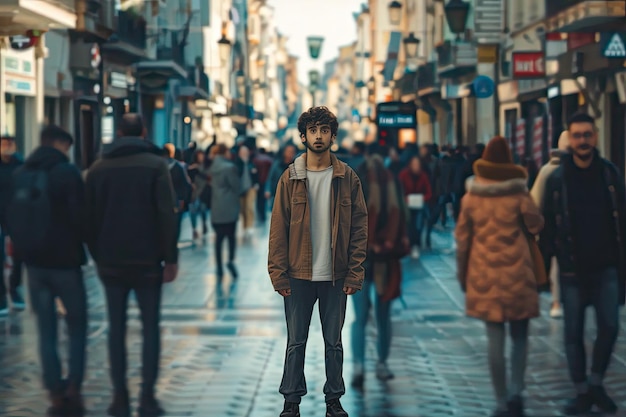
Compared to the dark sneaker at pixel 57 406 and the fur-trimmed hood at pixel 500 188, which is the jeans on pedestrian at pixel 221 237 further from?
the fur-trimmed hood at pixel 500 188

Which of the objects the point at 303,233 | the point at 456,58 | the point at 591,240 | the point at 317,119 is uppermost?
the point at 456,58

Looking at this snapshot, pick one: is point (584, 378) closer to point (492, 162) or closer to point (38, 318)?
point (492, 162)

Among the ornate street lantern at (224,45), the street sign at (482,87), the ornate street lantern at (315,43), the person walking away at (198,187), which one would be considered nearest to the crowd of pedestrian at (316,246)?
the person walking away at (198,187)

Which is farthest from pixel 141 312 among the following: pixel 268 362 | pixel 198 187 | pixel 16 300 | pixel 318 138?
pixel 198 187

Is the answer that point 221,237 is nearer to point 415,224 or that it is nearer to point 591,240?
point 415,224

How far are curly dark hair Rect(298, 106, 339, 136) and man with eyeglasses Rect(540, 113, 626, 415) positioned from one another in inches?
71.9

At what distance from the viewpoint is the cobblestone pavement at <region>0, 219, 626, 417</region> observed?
8.95 m

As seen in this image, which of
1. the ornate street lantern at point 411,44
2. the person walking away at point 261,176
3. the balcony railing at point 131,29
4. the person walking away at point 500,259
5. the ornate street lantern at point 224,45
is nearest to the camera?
the person walking away at point 500,259

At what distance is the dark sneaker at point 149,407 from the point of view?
8.62m

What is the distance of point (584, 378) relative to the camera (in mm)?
9125

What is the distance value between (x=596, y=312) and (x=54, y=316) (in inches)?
139

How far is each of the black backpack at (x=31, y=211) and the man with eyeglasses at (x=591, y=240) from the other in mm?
3382

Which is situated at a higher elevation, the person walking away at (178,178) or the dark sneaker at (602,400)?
the person walking away at (178,178)

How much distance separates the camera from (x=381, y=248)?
33.8ft
